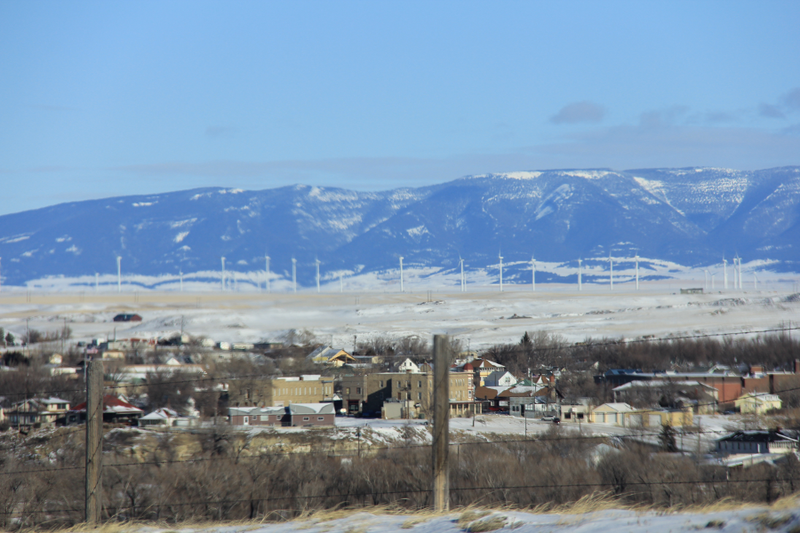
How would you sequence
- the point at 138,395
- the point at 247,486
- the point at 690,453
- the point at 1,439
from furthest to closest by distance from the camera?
the point at 138,395
the point at 1,439
the point at 690,453
the point at 247,486

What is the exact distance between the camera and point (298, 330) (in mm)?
79750

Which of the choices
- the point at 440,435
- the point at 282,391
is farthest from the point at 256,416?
the point at 440,435

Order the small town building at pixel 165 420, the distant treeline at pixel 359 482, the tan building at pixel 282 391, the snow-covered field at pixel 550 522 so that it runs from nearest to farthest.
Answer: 1. the snow-covered field at pixel 550 522
2. the distant treeline at pixel 359 482
3. the small town building at pixel 165 420
4. the tan building at pixel 282 391

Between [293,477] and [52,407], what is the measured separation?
2083cm

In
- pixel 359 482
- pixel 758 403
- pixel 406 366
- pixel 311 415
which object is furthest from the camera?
pixel 406 366

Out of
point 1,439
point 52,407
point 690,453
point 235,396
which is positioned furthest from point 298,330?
point 690,453

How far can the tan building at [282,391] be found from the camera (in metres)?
47.6

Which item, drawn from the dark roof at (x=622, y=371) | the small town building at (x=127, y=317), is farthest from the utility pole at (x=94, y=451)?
the small town building at (x=127, y=317)

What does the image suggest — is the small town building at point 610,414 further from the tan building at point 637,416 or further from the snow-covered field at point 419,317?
the snow-covered field at point 419,317

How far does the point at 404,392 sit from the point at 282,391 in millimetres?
6756

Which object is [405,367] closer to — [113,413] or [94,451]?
[113,413]

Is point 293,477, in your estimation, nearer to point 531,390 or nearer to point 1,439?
point 1,439

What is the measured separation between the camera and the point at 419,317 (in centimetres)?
9331

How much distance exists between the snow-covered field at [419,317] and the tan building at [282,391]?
2328cm
